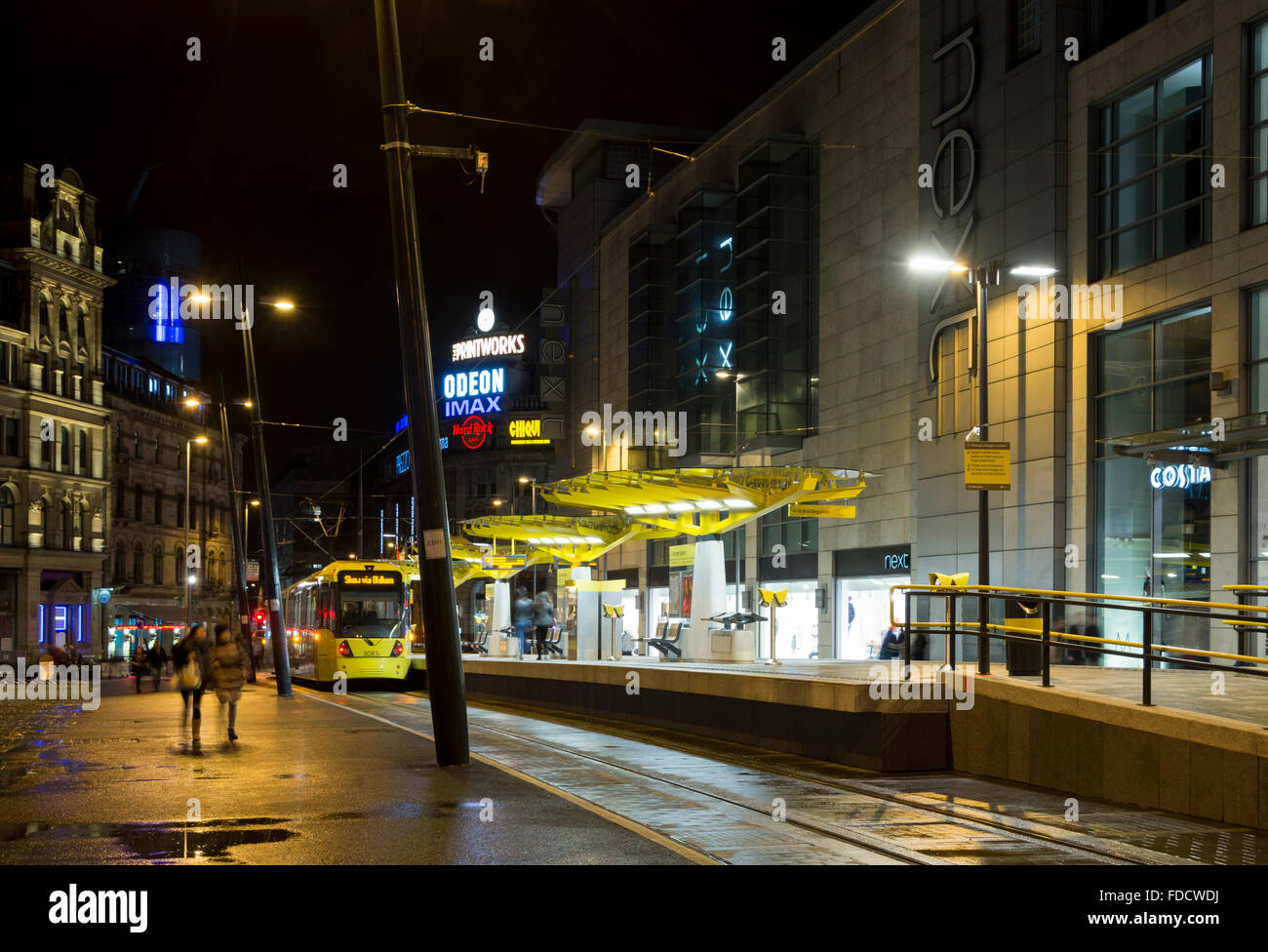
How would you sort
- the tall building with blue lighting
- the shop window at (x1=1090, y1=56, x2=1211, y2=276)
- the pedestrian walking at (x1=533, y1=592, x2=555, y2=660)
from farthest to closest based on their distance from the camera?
the tall building with blue lighting → the pedestrian walking at (x1=533, y1=592, x2=555, y2=660) → the shop window at (x1=1090, y1=56, x2=1211, y2=276)

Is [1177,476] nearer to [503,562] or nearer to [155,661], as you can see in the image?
[503,562]

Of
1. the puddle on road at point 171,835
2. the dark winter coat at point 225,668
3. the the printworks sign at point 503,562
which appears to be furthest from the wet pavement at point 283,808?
the the printworks sign at point 503,562

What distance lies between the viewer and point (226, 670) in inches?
725

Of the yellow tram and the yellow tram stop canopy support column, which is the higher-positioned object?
the yellow tram stop canopy support column

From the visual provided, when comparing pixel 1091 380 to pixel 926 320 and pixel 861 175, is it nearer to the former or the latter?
pixel 926 320

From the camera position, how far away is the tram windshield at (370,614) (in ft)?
120

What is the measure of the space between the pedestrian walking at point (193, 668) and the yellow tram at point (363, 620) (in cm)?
1620

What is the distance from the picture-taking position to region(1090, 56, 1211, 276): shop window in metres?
26.4

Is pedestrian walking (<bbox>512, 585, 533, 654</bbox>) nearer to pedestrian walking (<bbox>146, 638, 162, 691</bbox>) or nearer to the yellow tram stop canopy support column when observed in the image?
the yellow tram stop canopy support column

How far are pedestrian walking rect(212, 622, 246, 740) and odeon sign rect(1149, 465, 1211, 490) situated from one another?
17.1 m

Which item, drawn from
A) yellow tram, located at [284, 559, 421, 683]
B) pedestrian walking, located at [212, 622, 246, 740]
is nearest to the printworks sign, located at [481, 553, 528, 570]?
yellow tram, located at [284, 559, 421, 683]

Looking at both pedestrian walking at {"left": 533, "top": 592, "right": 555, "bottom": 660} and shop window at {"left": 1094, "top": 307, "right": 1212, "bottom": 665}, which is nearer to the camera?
shop window at {"left": 1094, "top": 307, "right": 1212, "bottom": 665}

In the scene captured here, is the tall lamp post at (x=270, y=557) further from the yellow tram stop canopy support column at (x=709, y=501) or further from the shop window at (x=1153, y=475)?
the shop window at (x=1153, y=475)

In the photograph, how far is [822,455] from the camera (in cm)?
4378
